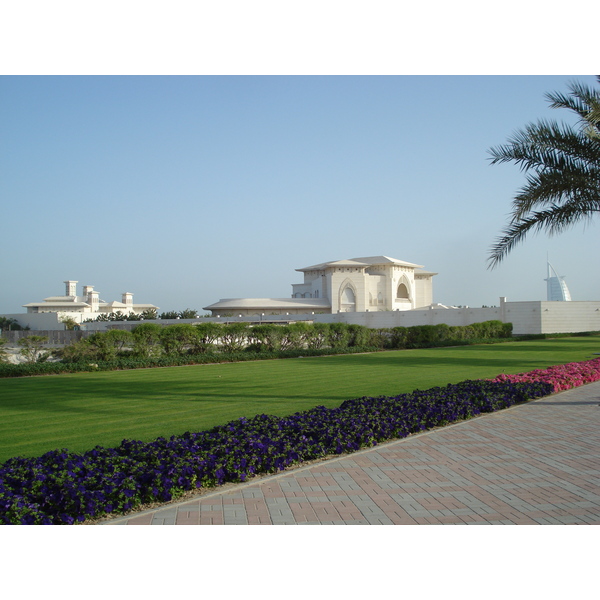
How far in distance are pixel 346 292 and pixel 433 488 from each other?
156 feet

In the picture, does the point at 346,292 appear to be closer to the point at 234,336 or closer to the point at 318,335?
the point at 318,335

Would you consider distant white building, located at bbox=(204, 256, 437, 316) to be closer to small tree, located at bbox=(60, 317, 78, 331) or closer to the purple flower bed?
small tree, located at bbox=(60, 317, 78, 331)

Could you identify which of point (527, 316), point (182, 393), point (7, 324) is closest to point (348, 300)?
point (527, 316)

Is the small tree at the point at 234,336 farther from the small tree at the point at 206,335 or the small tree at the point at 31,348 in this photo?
the small tree at the point at 31,348

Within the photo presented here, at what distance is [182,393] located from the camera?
926 cm

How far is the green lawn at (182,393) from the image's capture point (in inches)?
250

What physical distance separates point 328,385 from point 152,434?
4.55m

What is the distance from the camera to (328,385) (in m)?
10.2

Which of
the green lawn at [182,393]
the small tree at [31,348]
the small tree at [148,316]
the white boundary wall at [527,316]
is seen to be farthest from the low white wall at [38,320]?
the green lawn at [182,393]

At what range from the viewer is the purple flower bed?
380 centimetres

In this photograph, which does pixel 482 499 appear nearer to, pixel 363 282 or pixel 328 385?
pixel 328 385

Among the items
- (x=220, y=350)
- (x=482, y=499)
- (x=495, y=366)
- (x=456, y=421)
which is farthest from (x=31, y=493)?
(x=220, y=350)

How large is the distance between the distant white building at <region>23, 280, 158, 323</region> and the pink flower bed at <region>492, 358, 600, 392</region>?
47654 millimetres

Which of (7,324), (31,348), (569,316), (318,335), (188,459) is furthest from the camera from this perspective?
(7,324)
